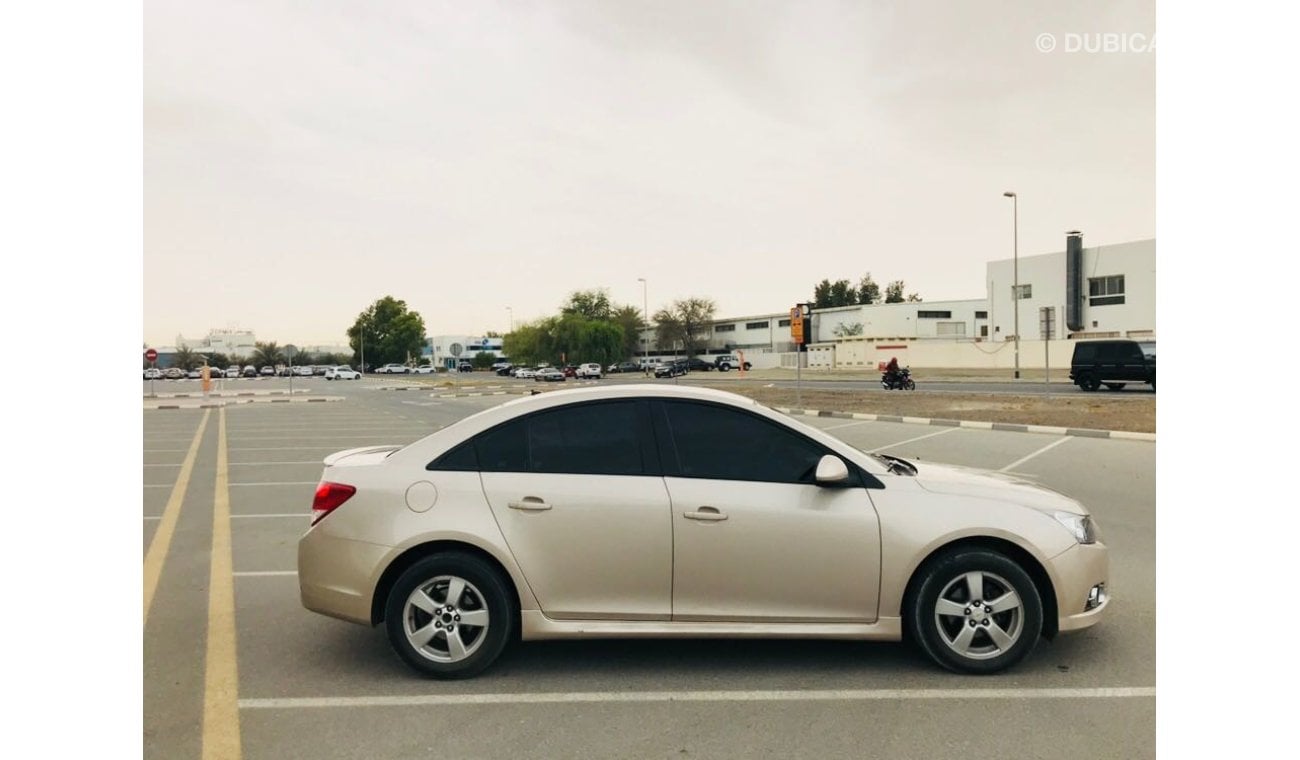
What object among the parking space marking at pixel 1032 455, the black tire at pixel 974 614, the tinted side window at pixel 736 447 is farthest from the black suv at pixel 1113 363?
the tinted side window at pixel 736 447

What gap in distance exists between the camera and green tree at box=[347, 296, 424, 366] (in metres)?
91.7

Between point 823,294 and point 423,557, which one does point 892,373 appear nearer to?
point 423,557

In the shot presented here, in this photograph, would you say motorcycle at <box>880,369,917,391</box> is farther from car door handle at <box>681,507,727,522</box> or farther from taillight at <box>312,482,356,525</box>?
taillight at <box>312,482,356,525</box>

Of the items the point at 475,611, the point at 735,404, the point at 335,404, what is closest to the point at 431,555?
the point at 475,611

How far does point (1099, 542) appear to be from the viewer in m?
4.80

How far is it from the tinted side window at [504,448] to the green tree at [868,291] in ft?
432

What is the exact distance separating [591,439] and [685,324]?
88.1m

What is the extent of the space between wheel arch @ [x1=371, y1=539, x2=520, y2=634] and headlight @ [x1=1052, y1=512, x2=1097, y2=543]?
273 cm

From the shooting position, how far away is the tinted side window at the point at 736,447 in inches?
184

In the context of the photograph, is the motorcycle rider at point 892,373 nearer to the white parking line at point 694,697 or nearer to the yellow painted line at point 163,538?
the yellow painted line at point 163,538

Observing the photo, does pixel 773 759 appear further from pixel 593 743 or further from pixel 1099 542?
pixel 1099 542
